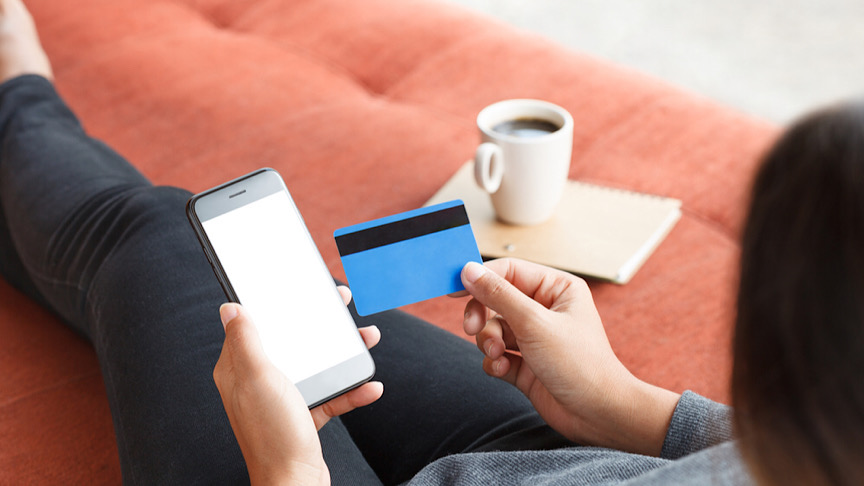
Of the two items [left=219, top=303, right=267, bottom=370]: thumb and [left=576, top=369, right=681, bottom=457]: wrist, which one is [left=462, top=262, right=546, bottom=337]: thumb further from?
[left=219, top=303, right=267, bottom=370]: thumb

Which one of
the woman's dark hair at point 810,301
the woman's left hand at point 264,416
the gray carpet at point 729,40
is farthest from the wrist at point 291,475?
the gray carpet at point 729,40

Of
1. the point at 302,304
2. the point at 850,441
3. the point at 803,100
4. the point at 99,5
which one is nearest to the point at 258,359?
the point at 302,304

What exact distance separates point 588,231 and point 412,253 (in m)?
0.33

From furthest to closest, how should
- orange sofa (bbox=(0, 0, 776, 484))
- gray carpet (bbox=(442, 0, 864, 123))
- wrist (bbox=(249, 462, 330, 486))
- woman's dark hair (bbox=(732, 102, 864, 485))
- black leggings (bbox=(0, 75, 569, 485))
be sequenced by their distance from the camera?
gray carpet (bbox=(442, 0, 864, 123)) → orange sofa (bbox=(0, 0, 776, 484)) → black leggings (bbox=(0, 75, 569, 485)) → wrist (bbox=(249, 462, 330, 486)) → woman's dark hair (bbox=(732, 102, 864, 485))

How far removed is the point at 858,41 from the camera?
2.31m

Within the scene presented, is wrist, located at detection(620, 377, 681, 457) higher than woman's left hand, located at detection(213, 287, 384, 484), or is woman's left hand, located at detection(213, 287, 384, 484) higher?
woman's left hand, located at detection(213, 287, 384, 484)

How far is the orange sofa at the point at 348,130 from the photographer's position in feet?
2.61

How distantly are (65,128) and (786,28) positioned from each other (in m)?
2.39

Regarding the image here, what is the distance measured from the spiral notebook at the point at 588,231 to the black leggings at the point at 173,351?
18 centimetres

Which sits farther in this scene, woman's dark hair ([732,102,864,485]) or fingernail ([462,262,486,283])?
fingernail ([462,262,486,283])

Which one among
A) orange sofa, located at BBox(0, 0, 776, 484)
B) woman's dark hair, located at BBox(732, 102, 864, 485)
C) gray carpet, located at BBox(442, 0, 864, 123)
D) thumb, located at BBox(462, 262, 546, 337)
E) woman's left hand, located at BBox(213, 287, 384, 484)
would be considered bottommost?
gray carpet, located at BBox(442, 0, 864, 123)

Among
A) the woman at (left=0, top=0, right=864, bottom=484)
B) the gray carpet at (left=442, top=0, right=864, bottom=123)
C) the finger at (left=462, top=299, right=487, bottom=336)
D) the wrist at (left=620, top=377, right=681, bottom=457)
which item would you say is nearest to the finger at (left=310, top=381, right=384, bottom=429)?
the woman at (left=0, top=0, right=864, bottom=484)

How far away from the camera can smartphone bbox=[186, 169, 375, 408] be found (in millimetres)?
653

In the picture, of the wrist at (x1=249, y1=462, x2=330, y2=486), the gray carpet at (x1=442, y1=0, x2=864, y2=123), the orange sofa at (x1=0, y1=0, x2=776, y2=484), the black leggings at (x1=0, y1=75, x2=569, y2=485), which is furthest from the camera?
the gray carpet at (x1=442, y1=0, x2=864, y2=123)
